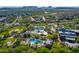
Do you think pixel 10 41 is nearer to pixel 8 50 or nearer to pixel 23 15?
pixel 8 50

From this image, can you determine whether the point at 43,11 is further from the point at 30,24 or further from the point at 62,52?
the point at 62,52

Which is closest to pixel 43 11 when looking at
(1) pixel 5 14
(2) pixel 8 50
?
(1) pixel 5 14

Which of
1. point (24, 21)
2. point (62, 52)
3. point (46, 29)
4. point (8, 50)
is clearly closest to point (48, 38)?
point (46, 29)

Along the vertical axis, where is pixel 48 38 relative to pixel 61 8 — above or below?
below
